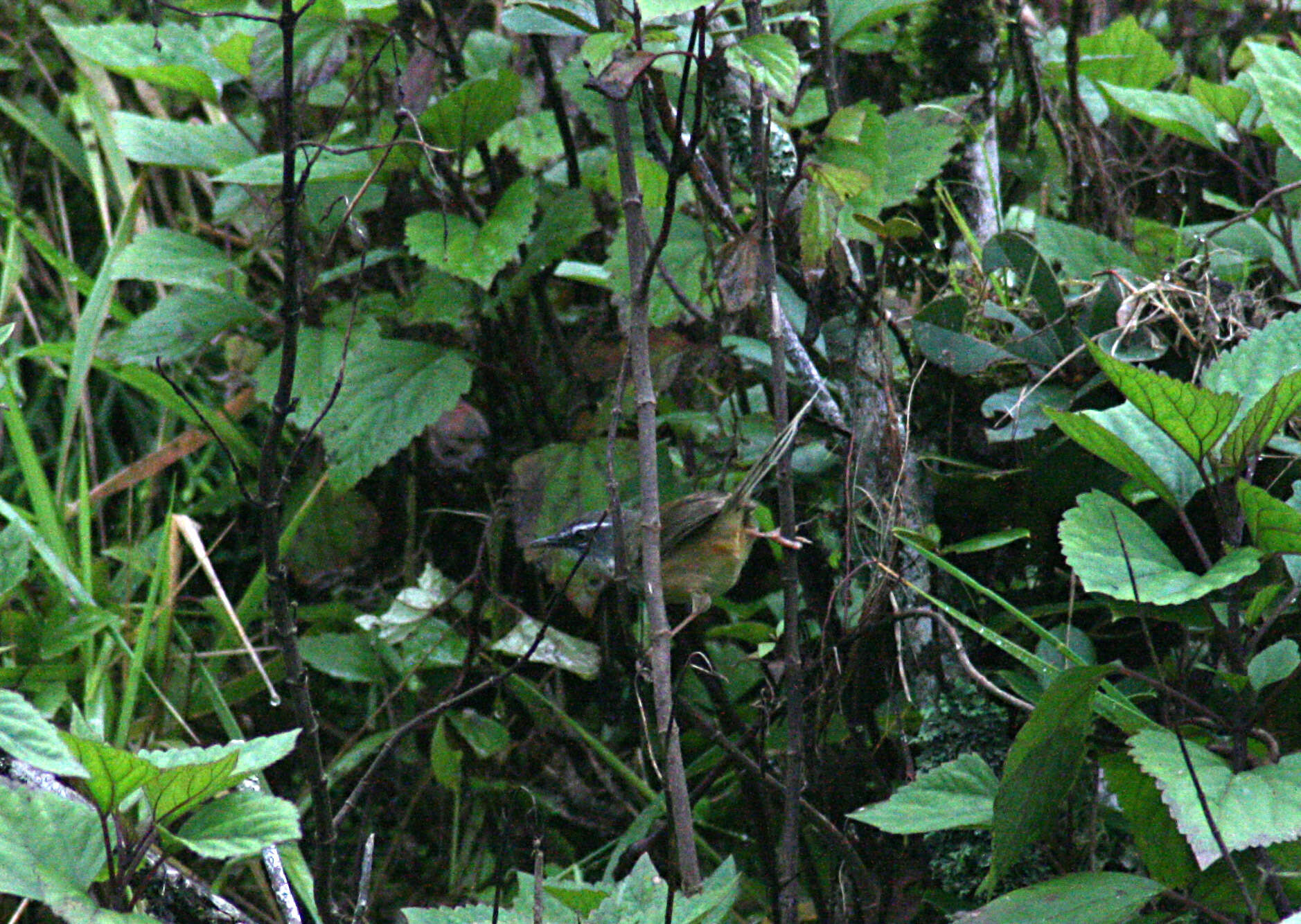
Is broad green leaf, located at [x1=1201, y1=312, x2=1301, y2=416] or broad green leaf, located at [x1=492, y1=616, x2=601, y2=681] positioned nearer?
broad green leaf, located at [x1=1201, y1=312, x2=1301, y2=416]

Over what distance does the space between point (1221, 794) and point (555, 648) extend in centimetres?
91

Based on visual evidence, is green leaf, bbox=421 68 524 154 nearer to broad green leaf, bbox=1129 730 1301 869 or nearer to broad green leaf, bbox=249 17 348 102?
broad green leaf, bbox=249 17 348 102

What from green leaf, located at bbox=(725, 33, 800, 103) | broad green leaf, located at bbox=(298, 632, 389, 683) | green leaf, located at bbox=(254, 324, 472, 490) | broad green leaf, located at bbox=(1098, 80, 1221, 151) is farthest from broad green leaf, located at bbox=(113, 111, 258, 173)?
broad green leaf, located at bbox=(1098, 80, 1221, 151)

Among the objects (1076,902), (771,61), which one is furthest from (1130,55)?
(1076,902)

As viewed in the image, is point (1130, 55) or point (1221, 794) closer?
point (1221, 794)

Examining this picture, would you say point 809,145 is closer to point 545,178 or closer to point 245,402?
point 545,178

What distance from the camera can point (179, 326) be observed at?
81.7 inches

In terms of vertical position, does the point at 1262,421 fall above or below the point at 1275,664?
above

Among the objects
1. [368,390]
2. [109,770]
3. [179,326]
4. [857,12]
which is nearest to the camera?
[109,770]

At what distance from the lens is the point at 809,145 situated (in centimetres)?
141

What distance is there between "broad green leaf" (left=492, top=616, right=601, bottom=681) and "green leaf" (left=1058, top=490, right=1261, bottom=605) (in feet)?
2.45

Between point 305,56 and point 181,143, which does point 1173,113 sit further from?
point 181,143

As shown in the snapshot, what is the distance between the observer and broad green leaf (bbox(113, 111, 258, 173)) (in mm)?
2055

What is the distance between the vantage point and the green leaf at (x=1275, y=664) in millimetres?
1179
